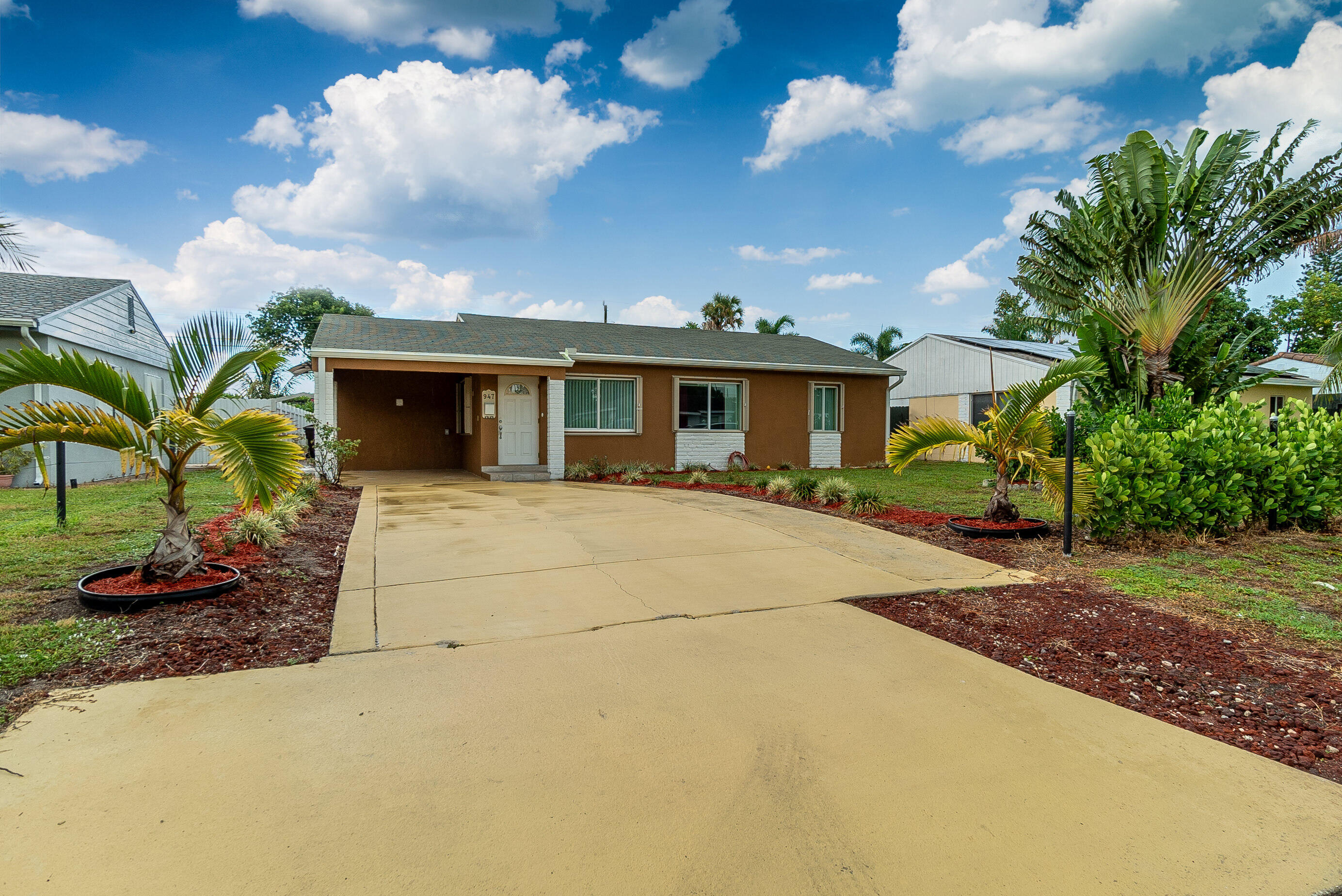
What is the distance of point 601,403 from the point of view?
14.9 meters

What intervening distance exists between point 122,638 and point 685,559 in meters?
3.90

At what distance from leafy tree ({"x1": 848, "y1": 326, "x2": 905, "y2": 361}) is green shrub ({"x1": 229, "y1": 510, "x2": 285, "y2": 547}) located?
93.2 feet

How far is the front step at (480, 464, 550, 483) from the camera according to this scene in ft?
43.6

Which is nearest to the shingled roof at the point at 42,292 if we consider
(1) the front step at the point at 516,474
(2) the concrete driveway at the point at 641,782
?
(1) the front step at the point at 516,474

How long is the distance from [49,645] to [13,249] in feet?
20.3

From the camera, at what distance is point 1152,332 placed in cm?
906

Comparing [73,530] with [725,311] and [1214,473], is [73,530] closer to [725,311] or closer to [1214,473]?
[1214,473]

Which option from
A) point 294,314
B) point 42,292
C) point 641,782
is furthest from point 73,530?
point 294,314

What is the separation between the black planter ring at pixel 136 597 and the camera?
13.3 feet

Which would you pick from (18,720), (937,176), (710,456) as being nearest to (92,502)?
(18,720)

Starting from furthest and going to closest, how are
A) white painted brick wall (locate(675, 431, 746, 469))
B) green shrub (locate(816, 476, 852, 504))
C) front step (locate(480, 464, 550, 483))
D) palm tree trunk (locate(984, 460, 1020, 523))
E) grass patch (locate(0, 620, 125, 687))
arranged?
white painted brick wall (locate(675, 431, 746, 469))
front step (locate(480, 464, 550, 483))
green shrub (locate(816, 476, 852, 504))
palm tree trunk (locate(984, 460, 1020, 523))
grass patch (locate(0, 620, 125, 687))

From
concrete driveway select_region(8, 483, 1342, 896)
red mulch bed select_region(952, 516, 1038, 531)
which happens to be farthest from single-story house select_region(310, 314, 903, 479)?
concrete driveway select_region(8, 483, 1342, 896)

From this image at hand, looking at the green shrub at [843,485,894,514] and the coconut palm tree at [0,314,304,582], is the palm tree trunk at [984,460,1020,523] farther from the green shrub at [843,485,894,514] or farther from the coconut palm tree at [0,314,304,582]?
the coconut palm tree at [0,314,304,582]

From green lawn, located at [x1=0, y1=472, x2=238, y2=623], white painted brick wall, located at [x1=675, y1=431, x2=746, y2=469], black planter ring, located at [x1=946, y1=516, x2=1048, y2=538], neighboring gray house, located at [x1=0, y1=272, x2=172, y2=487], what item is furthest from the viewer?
white painted brick wall, located at [x1=675, y1=431, x2=746, y2=469]
